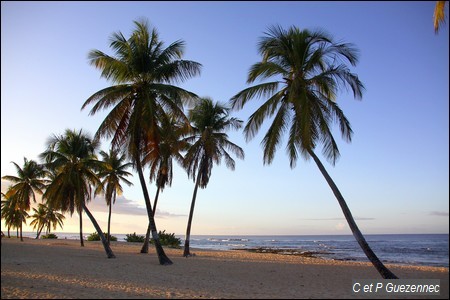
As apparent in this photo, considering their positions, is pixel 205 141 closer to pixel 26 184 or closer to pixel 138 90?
pixel 138 90

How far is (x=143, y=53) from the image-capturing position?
1645 centimetres

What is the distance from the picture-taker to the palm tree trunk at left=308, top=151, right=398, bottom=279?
40.3 ft

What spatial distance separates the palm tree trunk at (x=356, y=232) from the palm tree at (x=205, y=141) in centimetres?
941

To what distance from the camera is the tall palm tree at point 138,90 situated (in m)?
16.4

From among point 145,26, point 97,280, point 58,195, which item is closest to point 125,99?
point 145,26

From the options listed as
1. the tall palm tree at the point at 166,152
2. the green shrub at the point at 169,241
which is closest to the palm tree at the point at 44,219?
the green shrub at the point at 169,241

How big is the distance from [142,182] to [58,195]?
33.2ft

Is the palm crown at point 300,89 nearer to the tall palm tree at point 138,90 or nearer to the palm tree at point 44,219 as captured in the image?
the tall palm tree at point 138,90

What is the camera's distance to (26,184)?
120ft

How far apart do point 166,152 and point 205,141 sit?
9.60 feet

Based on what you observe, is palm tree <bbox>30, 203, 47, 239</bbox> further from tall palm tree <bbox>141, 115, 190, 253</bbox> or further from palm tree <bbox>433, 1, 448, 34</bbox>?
palm tree <bbox>433, 1, 448, 34</bbox>

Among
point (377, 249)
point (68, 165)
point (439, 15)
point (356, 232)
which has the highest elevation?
point (439, 15)

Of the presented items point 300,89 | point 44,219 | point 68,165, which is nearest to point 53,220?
point 44,219

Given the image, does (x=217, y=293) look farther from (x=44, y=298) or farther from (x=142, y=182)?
(x=142, y=182)
